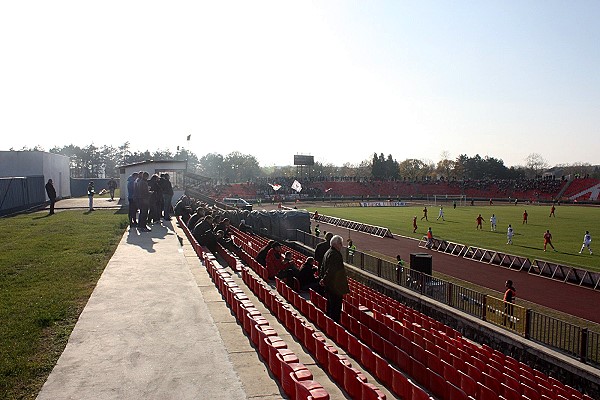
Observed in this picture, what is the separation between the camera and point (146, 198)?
69.3 ft

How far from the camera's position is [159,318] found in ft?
32.2

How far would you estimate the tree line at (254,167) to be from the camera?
427ft

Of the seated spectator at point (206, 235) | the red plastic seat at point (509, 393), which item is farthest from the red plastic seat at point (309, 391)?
the seated spectator at point (206, 235)

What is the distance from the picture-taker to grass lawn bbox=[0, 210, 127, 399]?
7.27 meters

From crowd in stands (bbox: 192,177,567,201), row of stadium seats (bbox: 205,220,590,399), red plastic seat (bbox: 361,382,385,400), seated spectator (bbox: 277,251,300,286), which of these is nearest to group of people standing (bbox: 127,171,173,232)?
seated spectator (bbox: 277,251,300,286)

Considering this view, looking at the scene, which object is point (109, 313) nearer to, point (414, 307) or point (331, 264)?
point (331, 264)

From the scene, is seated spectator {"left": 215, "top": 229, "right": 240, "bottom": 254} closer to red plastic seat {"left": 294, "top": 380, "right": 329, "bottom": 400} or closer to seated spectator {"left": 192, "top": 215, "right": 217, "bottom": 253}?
seated spectator {"left": 192, "top": 215, "right": 217, "bottom": 253}

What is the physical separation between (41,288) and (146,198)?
9.61m

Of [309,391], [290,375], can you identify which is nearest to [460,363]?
[290,375]

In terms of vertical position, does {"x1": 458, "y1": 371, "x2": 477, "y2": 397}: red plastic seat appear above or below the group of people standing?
below

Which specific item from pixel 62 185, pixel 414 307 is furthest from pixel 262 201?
pixel 414 307

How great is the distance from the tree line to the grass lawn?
106721 mm

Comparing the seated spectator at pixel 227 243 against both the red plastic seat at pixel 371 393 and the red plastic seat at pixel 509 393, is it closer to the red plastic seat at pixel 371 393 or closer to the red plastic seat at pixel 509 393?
the red plastic seat at pixel 509 393

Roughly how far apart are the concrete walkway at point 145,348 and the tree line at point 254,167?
11555 cm
